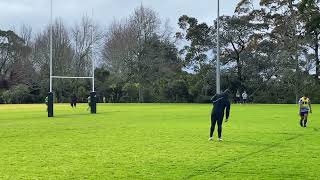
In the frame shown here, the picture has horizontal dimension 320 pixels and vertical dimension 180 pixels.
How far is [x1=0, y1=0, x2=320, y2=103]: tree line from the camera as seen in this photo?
232ft

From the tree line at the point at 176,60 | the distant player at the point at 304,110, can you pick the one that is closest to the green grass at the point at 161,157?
the distant player at the point at 304,110

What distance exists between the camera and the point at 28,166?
37.2 feet

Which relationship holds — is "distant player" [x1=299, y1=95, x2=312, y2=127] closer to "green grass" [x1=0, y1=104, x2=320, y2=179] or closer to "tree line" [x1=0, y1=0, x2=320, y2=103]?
"green grass" [x1=0, y1=104, x2=320, y2=179]

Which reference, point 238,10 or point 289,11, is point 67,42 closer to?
point 238,10

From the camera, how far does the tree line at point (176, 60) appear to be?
70812 millimetres

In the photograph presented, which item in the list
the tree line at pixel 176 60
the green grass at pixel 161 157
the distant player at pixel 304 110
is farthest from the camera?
the tree line at pixel 176 60

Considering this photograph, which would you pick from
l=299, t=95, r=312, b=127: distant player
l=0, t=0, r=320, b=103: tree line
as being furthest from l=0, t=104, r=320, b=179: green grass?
l=0, t=0, r=320, b=103: tree line

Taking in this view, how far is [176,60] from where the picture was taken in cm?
8669

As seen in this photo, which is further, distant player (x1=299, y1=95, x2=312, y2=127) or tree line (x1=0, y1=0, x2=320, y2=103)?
tree line (x1=0, y1=0, x2=320, y2=103)

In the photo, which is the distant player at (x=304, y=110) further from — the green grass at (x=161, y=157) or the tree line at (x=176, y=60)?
the tree line at (x=176, y=60)

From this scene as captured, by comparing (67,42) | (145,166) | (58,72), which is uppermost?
(67,42)

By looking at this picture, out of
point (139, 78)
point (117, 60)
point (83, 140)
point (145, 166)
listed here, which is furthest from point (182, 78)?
point (145, 166)

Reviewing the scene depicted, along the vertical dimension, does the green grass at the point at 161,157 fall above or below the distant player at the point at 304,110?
below

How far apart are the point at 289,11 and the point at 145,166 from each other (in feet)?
213
